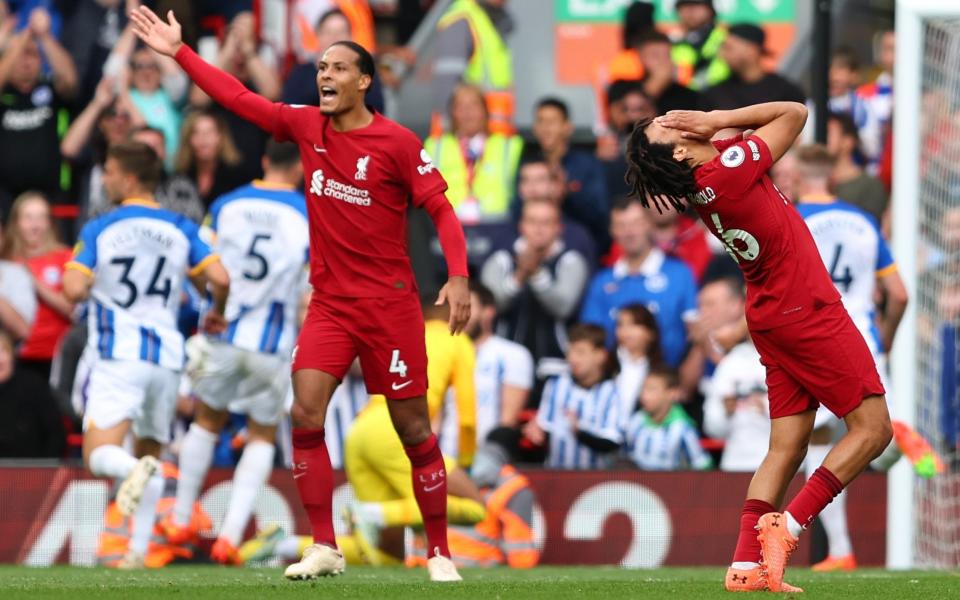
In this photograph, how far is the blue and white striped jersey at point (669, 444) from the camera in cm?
1209

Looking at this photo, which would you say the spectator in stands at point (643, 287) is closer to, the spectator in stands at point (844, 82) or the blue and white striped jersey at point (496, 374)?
the blue and white striped jersey at point (496, 374)

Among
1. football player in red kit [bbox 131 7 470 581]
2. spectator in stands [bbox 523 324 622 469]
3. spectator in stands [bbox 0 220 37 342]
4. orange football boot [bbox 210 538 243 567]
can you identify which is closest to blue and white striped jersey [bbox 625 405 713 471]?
spectator in stands [bbox 523 324 622 469]

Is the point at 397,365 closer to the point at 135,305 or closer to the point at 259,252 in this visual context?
the point at 135,305

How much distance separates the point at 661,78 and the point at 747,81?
0.66 metres

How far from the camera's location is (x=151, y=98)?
14203 mm

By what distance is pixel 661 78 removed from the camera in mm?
13797

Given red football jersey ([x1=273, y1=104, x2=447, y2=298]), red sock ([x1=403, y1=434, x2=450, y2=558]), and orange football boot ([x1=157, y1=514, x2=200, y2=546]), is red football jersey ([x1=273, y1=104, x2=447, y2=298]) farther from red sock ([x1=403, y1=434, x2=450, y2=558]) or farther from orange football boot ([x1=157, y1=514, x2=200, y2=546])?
orange football boot ([x1=157, y1=514, x2=200, y2=546])

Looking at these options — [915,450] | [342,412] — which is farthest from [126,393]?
[915,450]

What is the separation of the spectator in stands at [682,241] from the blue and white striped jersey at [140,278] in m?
4.18

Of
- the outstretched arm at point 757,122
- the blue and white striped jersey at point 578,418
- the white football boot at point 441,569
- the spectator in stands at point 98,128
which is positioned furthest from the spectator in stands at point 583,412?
the outstretched arm at point 757,122

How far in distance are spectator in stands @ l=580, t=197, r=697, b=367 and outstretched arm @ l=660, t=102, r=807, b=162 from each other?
537 cm

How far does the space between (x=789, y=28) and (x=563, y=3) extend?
179cm

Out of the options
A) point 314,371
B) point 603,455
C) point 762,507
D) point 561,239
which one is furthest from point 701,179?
point 561,239

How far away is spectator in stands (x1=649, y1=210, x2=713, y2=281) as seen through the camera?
1343 cm
